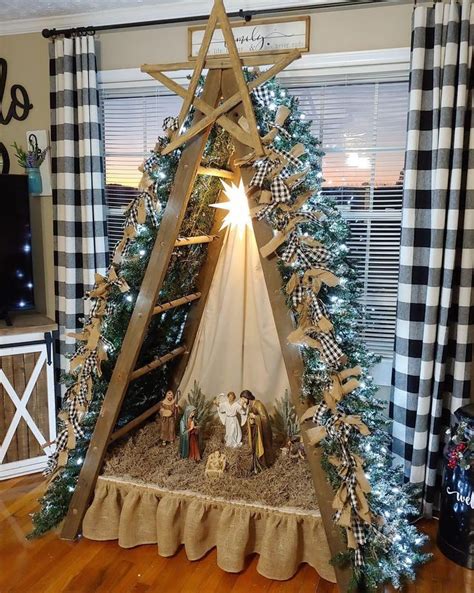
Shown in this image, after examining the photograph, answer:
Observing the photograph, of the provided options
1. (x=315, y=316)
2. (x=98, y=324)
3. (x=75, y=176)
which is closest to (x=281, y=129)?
(x=315, y=316)

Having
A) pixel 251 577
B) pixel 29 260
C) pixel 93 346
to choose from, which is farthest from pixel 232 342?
pixel 29 260

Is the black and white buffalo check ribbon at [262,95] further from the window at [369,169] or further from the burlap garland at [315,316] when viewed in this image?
the window at [369,169]

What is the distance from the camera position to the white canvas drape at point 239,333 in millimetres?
2662

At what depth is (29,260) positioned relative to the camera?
3094 mm

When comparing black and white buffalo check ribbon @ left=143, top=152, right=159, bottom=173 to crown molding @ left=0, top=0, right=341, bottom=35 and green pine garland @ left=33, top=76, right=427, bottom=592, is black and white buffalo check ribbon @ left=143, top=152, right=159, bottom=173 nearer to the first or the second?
green pine garland @ left=33, top=76, right=427, bottom=592

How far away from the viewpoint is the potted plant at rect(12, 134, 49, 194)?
3.25 m

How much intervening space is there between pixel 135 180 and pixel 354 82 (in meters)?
1.38

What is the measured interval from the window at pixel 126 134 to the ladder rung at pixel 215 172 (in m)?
0.86

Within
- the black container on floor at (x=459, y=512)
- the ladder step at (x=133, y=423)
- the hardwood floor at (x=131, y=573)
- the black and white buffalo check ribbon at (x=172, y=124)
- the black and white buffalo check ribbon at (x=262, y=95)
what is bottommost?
the hardwood floor at (x=131, y=573)

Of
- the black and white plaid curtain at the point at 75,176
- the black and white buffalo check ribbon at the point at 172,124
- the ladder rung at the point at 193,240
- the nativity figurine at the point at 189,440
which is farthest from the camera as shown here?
the black and white plaid curtain at the point at 75,176

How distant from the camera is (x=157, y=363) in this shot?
2.48 metres

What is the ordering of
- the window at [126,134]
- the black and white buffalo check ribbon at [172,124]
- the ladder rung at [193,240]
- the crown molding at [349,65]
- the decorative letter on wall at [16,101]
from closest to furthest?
1. the black and white buffalo check ribbon at [172,124]
2. the ladder rung at [193,240]
3. the crown molding at [349,65]
4. the window at [126,134]
5. the decorative letter on wall at [16,101]

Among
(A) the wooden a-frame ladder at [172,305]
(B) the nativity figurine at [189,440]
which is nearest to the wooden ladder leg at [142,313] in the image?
(A) the wooden a-frame ladder at [172,305]

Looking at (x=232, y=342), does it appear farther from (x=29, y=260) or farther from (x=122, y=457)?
(x=29, y=260)
